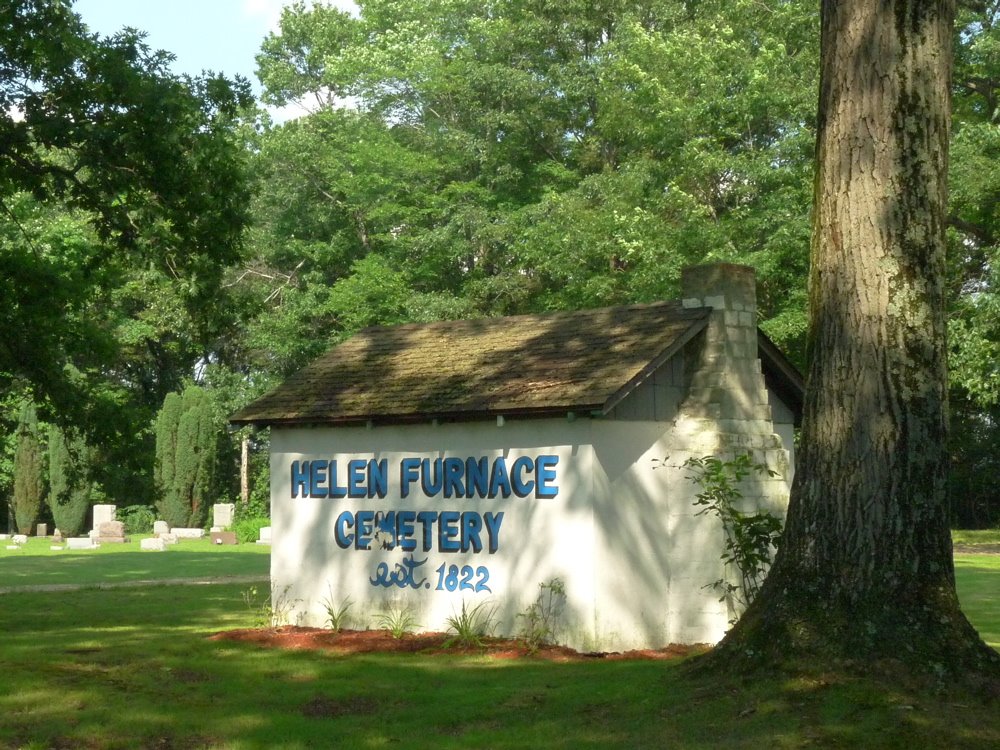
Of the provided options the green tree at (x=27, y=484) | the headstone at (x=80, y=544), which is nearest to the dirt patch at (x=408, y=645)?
the headstone at (x=80, y=544)

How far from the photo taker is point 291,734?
36.6ft

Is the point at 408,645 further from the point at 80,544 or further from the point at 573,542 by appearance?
the point at 80,544

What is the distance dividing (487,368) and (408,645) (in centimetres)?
388

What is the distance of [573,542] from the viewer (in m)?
16.1

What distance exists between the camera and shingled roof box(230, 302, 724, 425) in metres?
16.5

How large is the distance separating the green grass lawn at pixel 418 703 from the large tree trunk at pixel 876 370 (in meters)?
0.66

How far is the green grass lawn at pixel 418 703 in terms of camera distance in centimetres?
973

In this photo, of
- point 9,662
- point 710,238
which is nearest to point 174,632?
point 9,662

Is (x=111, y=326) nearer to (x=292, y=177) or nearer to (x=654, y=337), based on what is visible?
(x=292, y=177)

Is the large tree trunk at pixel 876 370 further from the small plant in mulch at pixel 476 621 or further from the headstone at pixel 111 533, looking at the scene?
the headstone at pixel 111 533

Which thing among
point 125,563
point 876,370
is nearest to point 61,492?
point 125,563

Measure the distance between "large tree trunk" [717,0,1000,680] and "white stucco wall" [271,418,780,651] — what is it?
200 inches

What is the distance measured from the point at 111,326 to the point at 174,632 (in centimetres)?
3997

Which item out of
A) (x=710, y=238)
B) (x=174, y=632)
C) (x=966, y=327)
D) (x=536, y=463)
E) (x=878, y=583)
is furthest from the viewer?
(x=710, y=238)
